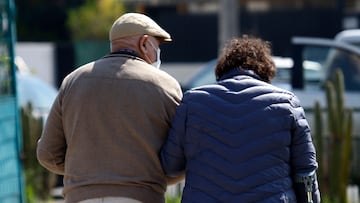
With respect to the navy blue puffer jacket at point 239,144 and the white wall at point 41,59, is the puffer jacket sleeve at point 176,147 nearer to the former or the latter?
the navy blue puffer jacket at point 239,144

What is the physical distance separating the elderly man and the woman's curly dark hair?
0.26m

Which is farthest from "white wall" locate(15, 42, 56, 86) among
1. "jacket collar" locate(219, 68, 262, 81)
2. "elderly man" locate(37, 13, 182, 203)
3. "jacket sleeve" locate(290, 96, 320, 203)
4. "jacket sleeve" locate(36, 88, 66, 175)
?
"jacket sleeve" locate(290, 96, 320, 203)

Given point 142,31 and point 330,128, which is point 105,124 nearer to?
point 142,31

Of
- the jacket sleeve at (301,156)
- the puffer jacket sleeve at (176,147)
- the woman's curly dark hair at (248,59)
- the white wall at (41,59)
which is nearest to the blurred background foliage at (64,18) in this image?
the white wall at (41,59)

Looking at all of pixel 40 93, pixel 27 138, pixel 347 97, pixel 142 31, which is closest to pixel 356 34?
pixel 347 97

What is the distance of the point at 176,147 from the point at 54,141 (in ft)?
2.15

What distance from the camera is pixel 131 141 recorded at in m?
4.67

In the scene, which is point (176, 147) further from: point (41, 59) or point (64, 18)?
point (64, 18)

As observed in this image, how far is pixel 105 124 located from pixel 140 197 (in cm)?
38

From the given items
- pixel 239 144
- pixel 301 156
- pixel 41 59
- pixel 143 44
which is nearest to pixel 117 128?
pixel 143 44

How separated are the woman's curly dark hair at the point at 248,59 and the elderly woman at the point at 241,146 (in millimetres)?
124

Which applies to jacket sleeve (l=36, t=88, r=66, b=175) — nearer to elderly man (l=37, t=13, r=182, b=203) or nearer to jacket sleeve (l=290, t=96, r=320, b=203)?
elderly man (l=37, t=13, r=182, b=203)

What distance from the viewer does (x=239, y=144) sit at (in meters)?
4.51

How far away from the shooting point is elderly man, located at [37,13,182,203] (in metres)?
4.64
